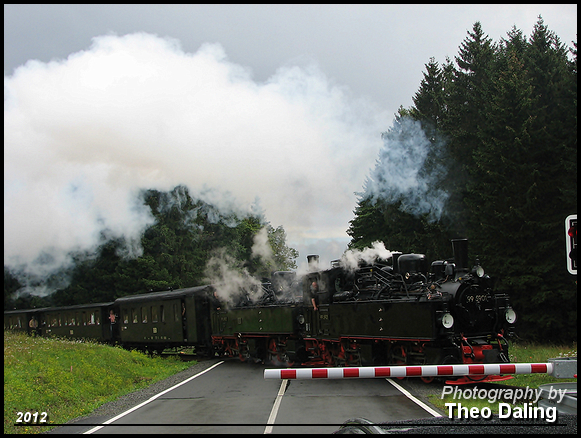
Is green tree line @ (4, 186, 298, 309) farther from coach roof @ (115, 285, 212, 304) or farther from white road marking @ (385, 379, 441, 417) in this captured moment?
white road marking @ (385, 379, 441, 417)

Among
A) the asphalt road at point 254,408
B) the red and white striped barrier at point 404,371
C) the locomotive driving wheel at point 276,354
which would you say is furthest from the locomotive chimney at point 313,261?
the red and white striped barrier at point 404,371

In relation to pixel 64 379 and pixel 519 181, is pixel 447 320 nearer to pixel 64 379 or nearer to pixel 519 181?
pixel 64 379

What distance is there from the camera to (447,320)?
11.6 m

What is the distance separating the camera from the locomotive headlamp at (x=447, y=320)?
1155cm

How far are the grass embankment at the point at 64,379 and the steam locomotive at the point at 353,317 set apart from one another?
8.52 ft

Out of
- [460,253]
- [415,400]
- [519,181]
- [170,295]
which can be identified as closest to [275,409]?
[415,400]

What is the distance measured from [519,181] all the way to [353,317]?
12.3 meters

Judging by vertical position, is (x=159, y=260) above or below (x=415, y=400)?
above

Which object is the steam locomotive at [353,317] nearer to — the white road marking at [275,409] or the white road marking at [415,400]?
the white road marking at [415,400]

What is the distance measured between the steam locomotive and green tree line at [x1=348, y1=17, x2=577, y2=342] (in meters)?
7.81

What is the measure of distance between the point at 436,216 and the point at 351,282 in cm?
1218

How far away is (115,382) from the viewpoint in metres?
14.9

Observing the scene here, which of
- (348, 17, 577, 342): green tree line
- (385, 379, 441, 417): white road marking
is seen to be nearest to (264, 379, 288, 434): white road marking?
A: (385, 379, 441, 417): white road marking

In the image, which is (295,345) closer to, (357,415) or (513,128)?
(357,415)
